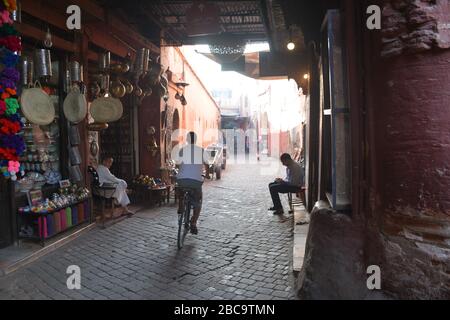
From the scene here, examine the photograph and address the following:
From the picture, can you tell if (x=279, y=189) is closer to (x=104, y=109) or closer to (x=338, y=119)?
(x=104, y=109)

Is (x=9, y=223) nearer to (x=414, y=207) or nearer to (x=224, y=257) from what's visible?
(x=224, y=257)

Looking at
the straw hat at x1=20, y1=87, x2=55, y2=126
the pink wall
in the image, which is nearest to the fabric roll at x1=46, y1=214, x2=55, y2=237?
the straw hat at x1=20, y1=87, x2=55, y2=126

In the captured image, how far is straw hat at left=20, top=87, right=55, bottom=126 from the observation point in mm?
5266

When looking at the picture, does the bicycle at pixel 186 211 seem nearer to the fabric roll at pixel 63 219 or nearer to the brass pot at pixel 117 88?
the fabric roll at pixel 63 219

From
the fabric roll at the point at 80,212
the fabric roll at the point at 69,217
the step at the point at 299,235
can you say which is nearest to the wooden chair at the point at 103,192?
the fabric roll at the point at 80,212

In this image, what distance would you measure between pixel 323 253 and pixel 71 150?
4982mm

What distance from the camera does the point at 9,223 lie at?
5.74 m

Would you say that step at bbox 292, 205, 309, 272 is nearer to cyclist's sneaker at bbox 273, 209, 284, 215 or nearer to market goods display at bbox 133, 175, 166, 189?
cyclist's sneaker at bbox 273, 209, 284, 215

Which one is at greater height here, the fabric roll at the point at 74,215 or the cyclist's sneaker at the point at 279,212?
the fabric roll at the point at 74,215

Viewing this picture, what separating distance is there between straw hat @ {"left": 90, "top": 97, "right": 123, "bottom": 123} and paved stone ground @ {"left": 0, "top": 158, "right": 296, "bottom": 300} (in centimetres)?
206

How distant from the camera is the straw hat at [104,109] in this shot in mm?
7160

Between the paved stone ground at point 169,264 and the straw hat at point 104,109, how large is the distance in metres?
2.06

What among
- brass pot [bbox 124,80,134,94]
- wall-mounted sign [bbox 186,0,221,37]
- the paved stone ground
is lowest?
the paved stone ground
